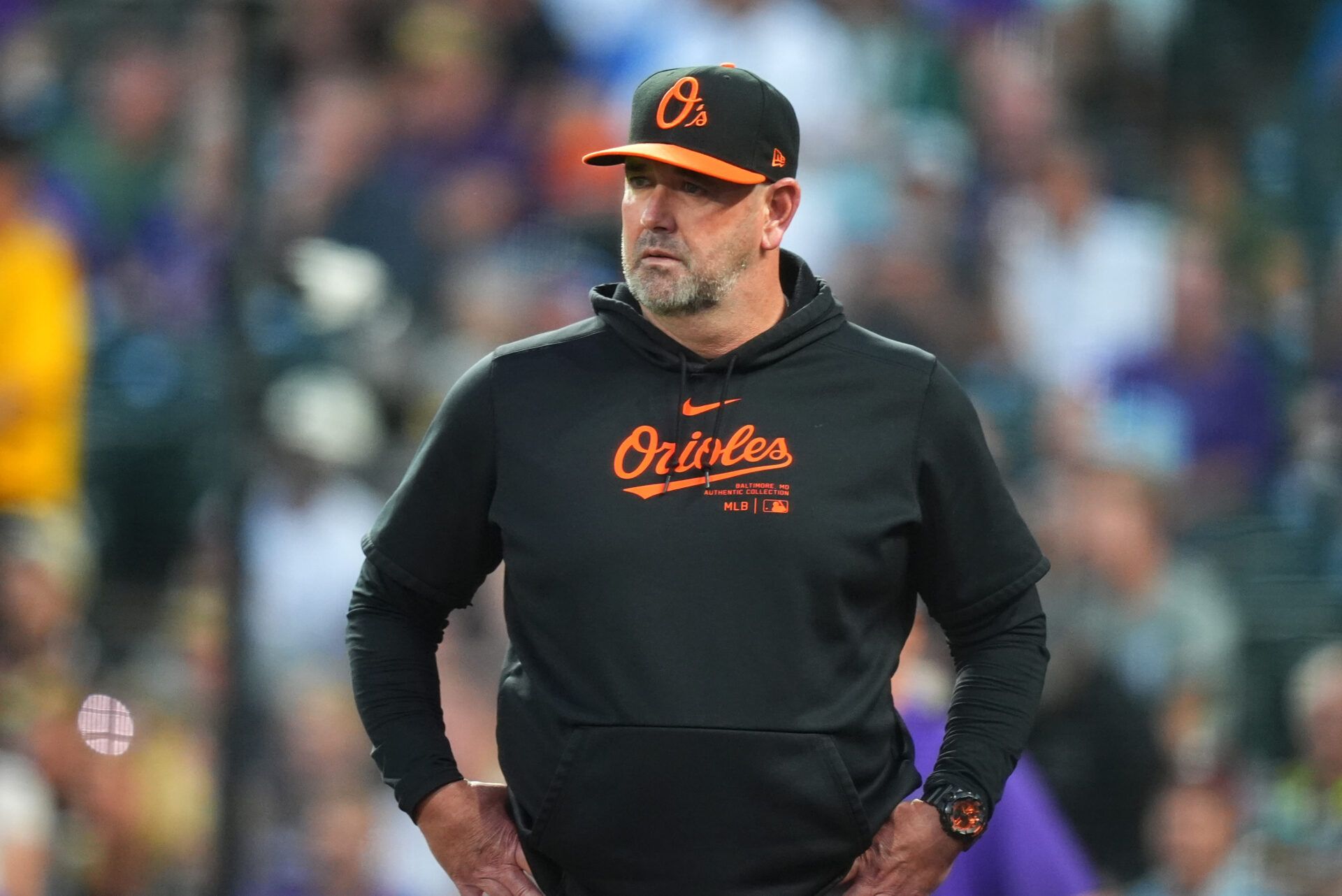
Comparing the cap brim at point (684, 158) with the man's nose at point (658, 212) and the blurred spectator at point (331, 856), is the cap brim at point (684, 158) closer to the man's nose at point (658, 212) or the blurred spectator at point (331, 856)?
the man's nose at point (658, 212)

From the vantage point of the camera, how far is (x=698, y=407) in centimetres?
225

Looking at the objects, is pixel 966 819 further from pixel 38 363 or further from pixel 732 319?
pixel 38 363

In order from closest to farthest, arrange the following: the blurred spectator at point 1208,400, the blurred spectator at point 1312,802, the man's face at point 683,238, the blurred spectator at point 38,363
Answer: the man's face at point 683,238
the blurred spectator at point 1312,802
the blurred spectator at point 1208,400
the blurred spectator at point 38,363

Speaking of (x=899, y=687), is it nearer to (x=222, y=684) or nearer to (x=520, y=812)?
(x=520, y=812)

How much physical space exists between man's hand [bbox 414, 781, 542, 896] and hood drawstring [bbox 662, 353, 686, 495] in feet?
1.57

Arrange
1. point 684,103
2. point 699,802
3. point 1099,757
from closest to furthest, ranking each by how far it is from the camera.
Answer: point 699,802 → point 684,103 → point 1099,757

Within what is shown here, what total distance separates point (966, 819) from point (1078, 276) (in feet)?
9.34

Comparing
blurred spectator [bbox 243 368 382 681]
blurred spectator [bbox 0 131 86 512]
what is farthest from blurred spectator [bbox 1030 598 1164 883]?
blurred spectator [bbox 0 131 86 512]

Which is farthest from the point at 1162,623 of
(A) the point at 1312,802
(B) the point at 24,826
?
(B) the point at 24,826

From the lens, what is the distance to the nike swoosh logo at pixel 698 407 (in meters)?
2.24

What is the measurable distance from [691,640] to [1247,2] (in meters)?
3.52

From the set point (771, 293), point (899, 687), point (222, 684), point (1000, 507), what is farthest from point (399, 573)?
point (222, 684)

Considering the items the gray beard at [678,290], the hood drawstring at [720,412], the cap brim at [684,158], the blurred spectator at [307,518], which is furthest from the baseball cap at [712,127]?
the blurred spectator at [307,518]

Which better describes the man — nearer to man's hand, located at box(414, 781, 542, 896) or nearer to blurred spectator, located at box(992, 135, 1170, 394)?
man's hand, located at box(414, 781, 542, 896)
